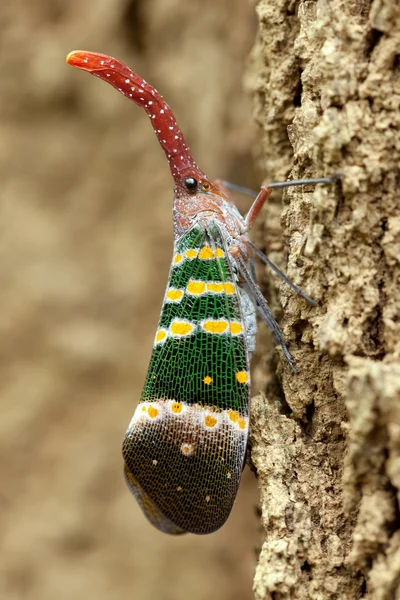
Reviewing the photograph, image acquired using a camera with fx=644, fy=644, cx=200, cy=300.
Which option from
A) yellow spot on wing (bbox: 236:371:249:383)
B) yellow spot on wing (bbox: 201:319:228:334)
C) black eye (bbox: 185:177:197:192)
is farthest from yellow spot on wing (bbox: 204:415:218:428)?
black eye (bbox: 185:177:197:192)

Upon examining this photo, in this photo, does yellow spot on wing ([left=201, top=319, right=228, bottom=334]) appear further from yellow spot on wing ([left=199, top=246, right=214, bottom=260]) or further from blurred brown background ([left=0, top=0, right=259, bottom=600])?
blurred brown background ([left=0, top=0, right=259, bottom=600])

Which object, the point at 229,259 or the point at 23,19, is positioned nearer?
the point at 229,259

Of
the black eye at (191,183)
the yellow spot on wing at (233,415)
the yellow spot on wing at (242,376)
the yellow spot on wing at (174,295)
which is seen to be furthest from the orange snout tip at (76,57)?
the yellow spot on wing at (233,415)

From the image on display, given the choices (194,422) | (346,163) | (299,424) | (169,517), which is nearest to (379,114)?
(346,163)

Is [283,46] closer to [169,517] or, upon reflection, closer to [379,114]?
[379,114]

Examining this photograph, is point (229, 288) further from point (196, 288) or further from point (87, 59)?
point (87, 59)

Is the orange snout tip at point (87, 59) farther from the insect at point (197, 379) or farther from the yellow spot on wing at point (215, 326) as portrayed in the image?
the yellow spot on wing at point (215, 326)
